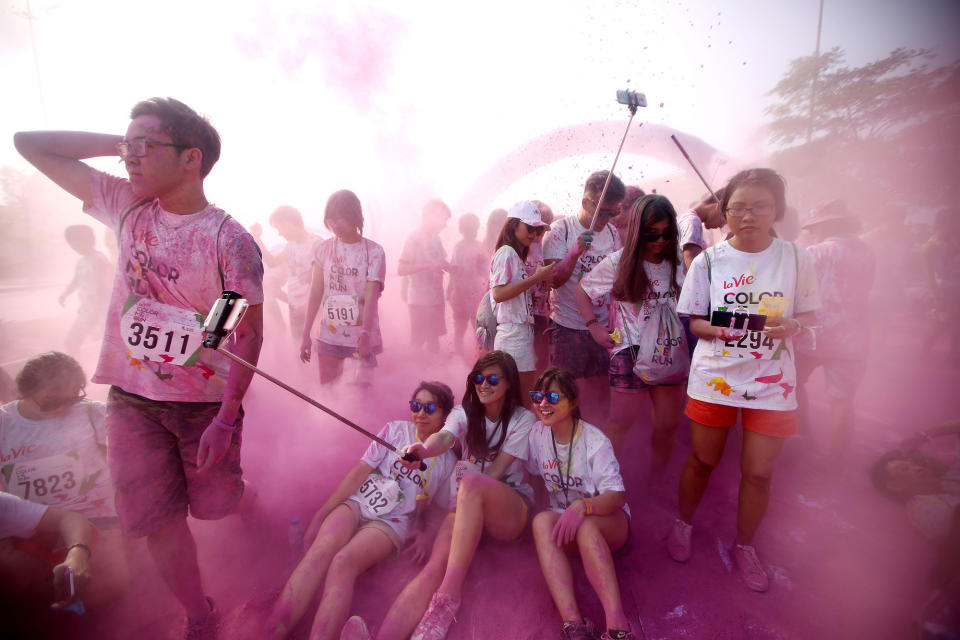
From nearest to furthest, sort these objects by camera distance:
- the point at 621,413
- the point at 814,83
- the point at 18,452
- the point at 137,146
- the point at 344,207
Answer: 1. the point at 137,146
2. the point at 18,452
3. the point at 621,413
4. the point at 344,207
5. the point at 814,83

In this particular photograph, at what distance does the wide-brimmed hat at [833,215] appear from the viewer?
3.64 metres

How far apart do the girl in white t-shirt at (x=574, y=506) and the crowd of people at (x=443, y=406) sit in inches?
0.4

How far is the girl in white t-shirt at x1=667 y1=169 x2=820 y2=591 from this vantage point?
2.06 m

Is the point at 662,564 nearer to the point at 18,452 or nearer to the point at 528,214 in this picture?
the point at 528,214

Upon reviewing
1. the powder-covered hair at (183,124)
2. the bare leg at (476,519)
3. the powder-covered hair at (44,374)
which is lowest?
the bare leg at (476,519)

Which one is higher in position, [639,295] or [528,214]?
[528,214]

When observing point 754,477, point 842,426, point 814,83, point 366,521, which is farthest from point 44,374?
point 814,83

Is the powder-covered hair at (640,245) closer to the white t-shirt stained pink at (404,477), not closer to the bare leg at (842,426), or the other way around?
the white t-shirt stained pink at (404,477)

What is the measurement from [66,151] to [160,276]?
0.63m

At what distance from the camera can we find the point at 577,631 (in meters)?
1.83

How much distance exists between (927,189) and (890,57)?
3.00 m

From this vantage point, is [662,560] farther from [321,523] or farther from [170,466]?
[170,466]

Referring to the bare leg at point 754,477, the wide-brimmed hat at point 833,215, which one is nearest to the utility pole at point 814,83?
the wide-brimmed hat at point 833,215

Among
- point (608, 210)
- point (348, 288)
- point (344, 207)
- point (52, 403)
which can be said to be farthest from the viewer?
point (348, 288)
